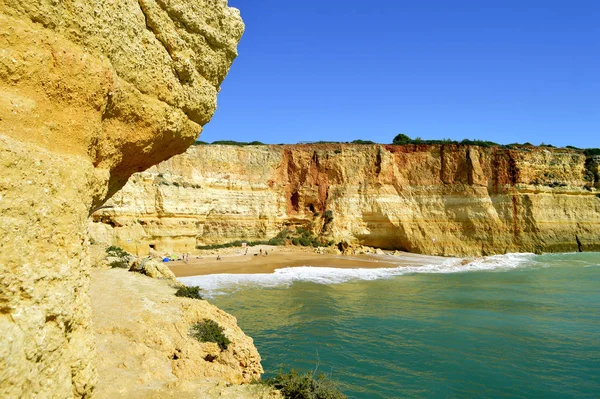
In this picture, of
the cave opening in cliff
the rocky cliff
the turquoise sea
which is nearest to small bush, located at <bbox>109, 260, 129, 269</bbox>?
the turquoise sea

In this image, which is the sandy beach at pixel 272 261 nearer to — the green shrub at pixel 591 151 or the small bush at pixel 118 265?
the small bush at pixel 118 265

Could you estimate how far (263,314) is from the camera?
1479cm

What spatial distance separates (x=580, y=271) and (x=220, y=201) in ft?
90.6

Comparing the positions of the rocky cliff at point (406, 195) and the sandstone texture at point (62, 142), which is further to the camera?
the rocky cliff at point (406, 195)

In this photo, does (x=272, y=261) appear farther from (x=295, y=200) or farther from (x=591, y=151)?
A: (x=591, y=151)

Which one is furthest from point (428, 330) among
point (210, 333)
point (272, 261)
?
point (272, 261)

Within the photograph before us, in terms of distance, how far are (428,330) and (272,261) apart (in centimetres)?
1784

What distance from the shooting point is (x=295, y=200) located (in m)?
39.9

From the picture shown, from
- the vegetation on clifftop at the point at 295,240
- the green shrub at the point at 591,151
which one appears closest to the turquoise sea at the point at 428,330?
the vegetation on clifftop at the point at 295,240

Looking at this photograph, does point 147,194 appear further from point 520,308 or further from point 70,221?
point 70,221

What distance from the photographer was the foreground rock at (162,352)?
5.30 metres

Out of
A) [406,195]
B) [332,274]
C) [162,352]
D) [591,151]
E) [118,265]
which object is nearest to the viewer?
[162,352]

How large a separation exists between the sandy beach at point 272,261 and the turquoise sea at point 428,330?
2.10 meters

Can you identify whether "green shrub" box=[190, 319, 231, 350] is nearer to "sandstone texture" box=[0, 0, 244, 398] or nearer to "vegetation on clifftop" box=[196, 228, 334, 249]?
"sandstone texture" box=[0, 0, 244, 398]
